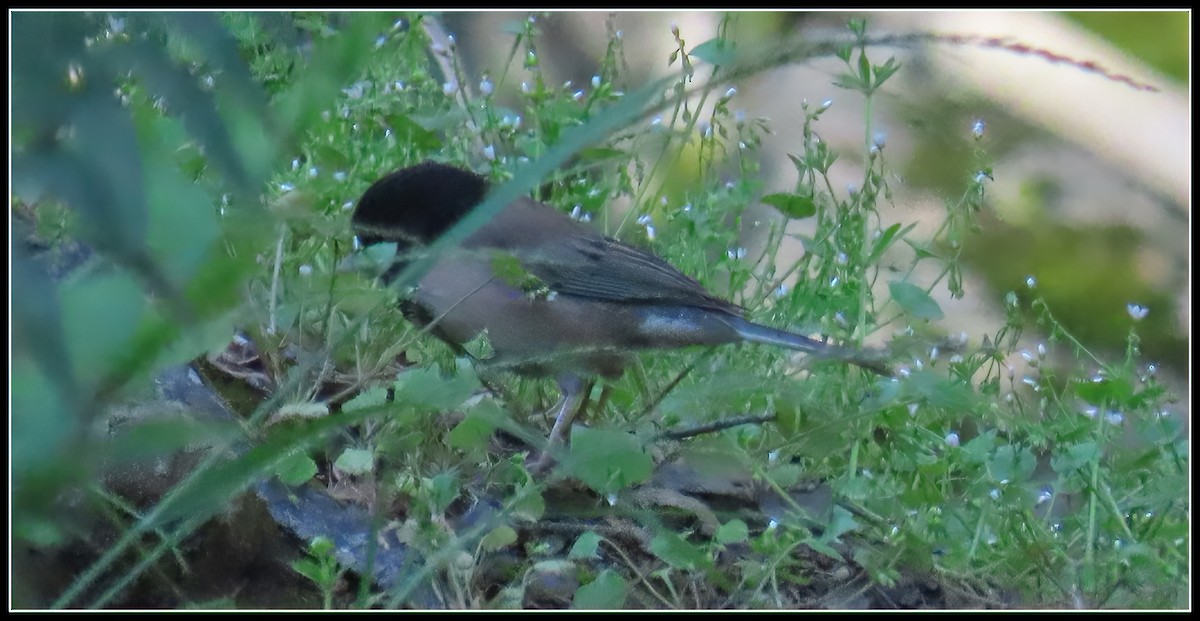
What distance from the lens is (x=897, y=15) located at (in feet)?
7.11

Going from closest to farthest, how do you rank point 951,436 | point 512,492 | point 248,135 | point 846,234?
point 248,135
point 512,492
point 951,436
point 846,234

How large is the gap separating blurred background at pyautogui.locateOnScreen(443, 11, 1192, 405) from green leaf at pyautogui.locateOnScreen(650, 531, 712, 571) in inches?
35.5

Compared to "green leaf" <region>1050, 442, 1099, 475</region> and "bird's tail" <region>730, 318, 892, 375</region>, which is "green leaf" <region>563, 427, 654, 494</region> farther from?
"green leaf" <region>1050, 442, 1099, 475</region>

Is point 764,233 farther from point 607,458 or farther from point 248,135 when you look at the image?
point 248,135

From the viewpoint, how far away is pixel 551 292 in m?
2.77

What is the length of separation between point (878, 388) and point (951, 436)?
0.82 feet

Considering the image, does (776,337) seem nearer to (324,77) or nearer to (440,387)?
(440,387)

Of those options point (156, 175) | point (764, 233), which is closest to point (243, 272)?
point (156, 175)

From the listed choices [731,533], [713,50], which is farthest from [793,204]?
[731,533]

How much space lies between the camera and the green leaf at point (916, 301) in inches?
108

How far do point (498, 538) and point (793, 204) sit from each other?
1484 mm

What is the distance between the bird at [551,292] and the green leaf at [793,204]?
0.36 metres

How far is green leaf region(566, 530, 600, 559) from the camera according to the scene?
2.25 m

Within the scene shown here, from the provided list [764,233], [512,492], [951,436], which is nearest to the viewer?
[512,492]
